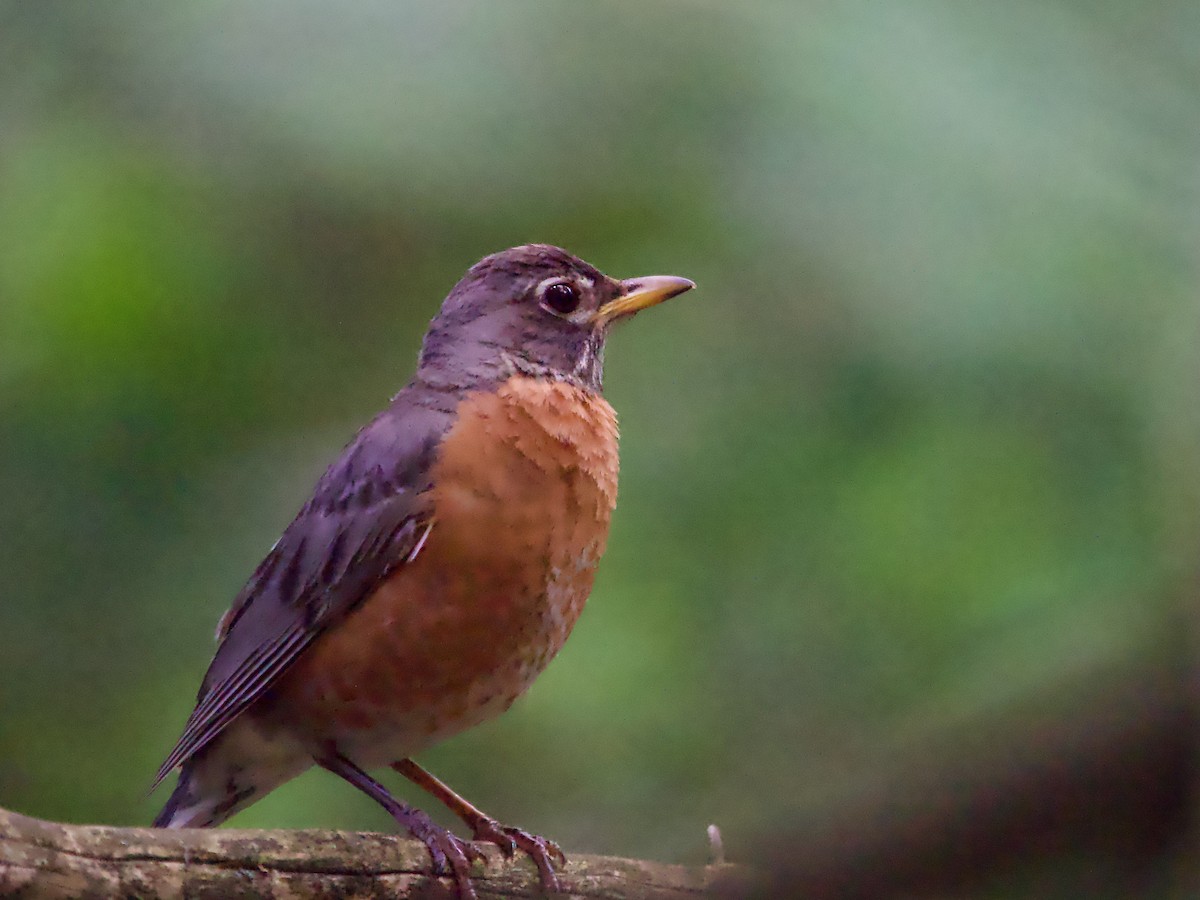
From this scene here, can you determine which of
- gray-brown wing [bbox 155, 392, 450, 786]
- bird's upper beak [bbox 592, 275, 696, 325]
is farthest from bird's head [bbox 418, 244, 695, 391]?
gray-brown wing [bbox 155, 392, 450, 786]

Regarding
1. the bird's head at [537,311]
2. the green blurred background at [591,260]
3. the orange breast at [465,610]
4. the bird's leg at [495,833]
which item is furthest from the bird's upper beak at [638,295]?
A: the bird's leg at [495,833]

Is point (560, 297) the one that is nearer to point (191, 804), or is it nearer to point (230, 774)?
point (230, 774)

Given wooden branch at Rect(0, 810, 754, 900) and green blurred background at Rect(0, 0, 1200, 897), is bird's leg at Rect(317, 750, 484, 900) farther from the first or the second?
green blurred background at Rect(0, 0, 1200, 897)

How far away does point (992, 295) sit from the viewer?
10.4 ft

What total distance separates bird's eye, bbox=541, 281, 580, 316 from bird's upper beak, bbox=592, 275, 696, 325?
0.25 ft

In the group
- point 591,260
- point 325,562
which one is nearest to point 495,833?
point 325,562

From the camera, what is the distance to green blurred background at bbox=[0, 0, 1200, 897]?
3230 mm

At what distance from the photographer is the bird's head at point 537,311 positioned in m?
3.46

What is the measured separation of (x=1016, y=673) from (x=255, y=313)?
6.92 feet

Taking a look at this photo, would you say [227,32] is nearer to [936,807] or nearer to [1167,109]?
[1167,109]

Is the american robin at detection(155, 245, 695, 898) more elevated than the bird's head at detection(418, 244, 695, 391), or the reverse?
the bird's head at detection(418, 244, 695, 391)

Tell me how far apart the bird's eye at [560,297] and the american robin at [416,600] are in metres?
0.27

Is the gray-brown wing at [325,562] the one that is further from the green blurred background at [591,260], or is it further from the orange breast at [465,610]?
the green blurred background at [591,260]

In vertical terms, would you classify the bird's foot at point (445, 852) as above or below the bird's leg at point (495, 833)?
below
